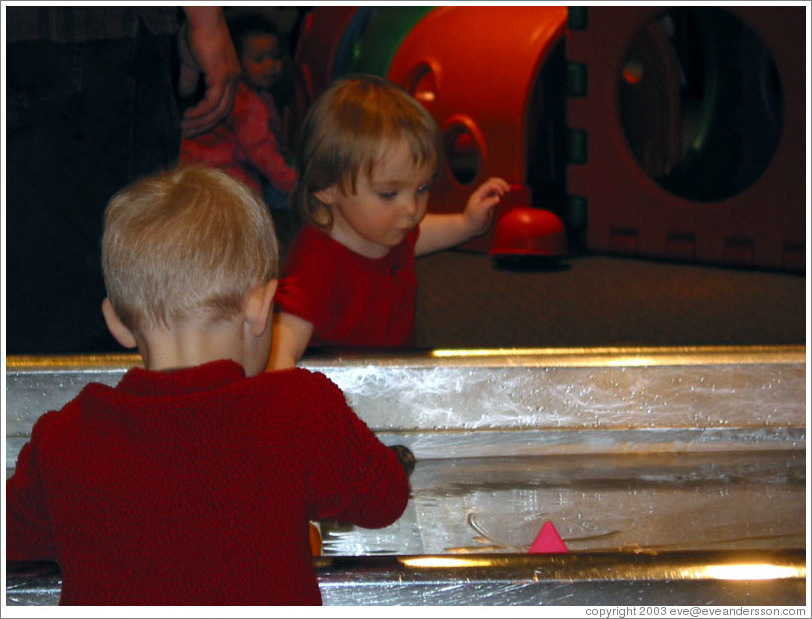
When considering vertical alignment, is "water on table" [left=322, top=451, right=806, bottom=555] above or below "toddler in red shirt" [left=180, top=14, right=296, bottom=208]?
below

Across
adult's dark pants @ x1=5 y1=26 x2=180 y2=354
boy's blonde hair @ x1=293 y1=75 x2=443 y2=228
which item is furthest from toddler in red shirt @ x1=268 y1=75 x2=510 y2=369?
adult's dark pants @ x1=5 y1=26 x2=180 y2=354

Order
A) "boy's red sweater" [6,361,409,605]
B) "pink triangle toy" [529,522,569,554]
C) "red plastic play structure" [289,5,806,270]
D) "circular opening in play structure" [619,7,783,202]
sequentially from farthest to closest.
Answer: "circular opening in play structure" [619,7,783,202] → "red plastic play structure" [289,5,806,270] → "pink triangle toy" [529,522,569,554] → "boy's red sweater" [6,361,409,605]

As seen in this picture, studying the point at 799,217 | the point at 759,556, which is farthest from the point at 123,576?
the point at 799,217

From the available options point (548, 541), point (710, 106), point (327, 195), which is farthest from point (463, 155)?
point (548, 541)

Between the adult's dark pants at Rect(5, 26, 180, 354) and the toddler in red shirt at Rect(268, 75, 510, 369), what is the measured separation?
9.4 inches

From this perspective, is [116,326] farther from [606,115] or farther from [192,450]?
[606,115]

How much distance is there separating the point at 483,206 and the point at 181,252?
725 mm

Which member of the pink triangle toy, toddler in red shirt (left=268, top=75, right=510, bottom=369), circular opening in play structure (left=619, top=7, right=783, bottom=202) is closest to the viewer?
the pink triangle toy

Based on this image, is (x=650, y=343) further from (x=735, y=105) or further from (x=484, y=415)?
(x=735, y=105)

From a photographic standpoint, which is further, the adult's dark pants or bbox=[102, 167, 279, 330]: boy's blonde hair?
the adult's dark pants

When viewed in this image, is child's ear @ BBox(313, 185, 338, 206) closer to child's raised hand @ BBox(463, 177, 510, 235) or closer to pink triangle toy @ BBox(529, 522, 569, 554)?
child's raised hand @ BBox(463, 177, 510, 235)

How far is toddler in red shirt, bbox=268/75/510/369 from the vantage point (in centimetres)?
→ 108

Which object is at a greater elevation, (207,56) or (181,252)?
(207,56)

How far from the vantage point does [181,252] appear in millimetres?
577
